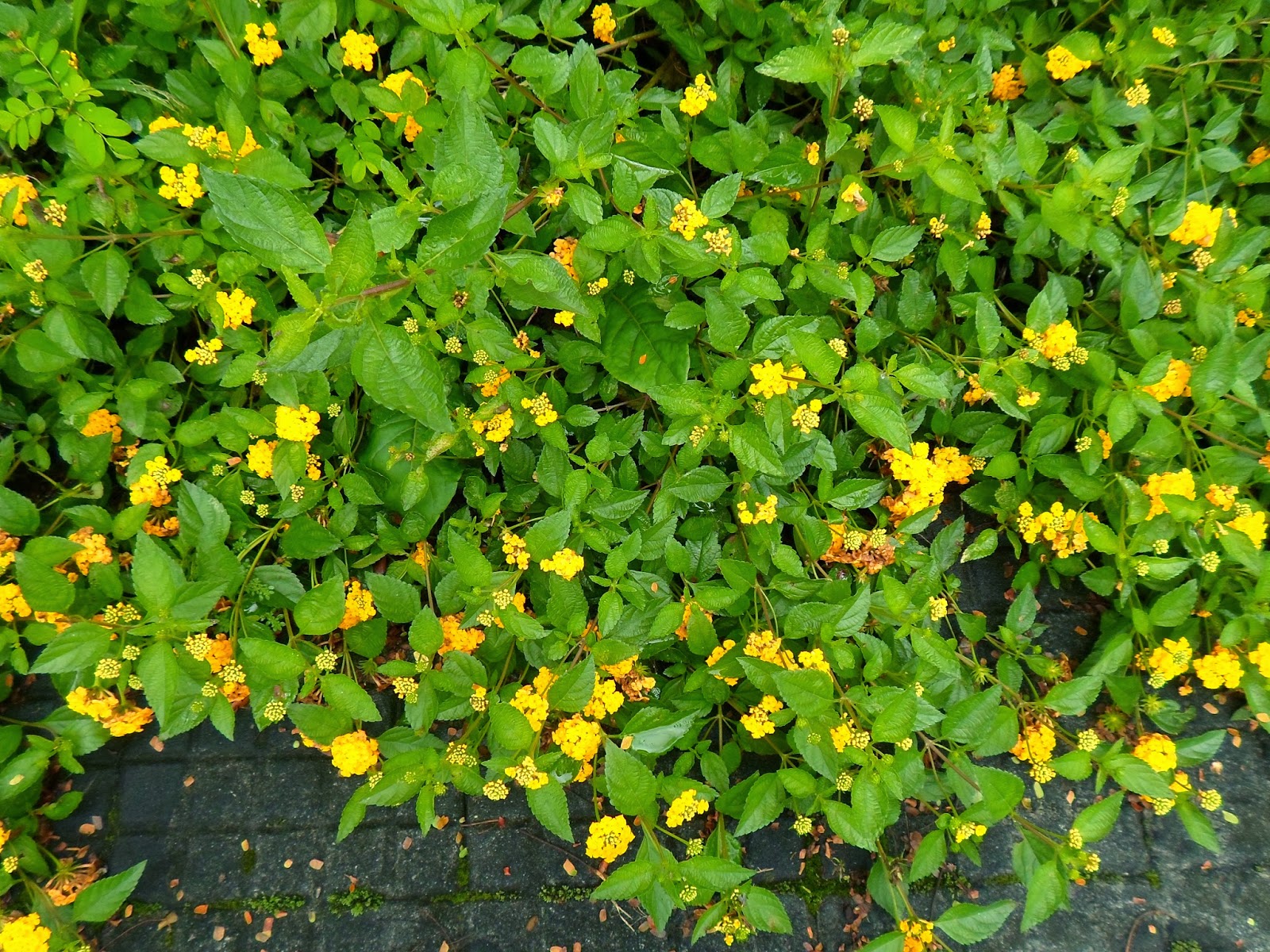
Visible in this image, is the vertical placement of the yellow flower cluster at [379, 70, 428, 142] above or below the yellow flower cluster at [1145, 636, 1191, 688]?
above

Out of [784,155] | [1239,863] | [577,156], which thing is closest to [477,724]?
[577,156]

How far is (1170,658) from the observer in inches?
83.4

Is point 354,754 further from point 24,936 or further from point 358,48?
point 358,48

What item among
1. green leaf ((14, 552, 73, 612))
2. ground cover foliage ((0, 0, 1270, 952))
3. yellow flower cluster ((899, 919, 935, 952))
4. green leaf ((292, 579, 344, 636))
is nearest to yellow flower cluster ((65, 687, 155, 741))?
ground cover foliage ((0, 0, 1270, 952))

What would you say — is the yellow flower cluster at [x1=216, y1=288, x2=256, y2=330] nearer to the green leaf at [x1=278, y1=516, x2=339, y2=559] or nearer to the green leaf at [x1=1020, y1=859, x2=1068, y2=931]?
the green leaf at [x1=278, y1=516, x2=339, y2=559]

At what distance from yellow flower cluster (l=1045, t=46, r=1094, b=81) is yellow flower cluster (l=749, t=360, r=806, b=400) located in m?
1.27

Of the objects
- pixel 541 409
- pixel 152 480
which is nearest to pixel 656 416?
pixel 541 409

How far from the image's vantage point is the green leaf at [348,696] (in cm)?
180

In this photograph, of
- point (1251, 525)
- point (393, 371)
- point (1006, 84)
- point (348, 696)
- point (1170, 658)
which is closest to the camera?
point (393, 371)

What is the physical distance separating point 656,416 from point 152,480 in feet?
4.47

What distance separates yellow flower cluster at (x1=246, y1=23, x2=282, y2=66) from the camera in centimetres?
188

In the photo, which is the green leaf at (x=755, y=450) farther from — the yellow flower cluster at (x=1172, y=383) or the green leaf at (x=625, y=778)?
the yellow flower cluster at (x=1172, y=383)

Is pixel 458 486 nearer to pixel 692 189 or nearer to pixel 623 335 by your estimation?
pixel 623 335

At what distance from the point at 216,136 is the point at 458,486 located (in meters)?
1.13
